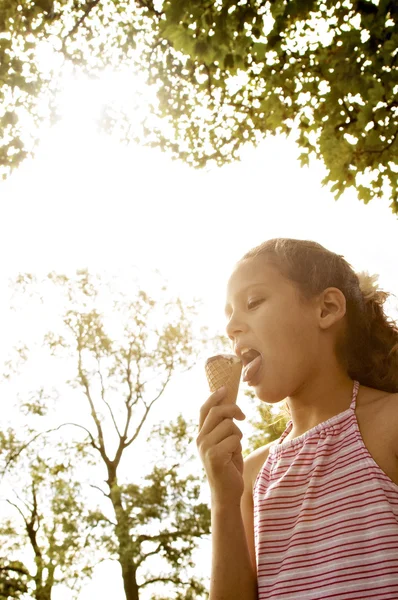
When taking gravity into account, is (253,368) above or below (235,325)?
below

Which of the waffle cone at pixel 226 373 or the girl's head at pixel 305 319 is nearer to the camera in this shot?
the girl's head at pixel 305 319

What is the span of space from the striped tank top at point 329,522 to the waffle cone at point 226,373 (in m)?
0.39

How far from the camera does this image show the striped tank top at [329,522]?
1844 mm

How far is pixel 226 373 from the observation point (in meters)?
2.55

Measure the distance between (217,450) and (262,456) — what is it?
56cm

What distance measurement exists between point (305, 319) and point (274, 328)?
0.21 m

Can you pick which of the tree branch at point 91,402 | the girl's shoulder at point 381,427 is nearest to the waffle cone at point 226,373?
the girl's shoulder at point 381,427

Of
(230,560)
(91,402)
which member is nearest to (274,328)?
(230,560)

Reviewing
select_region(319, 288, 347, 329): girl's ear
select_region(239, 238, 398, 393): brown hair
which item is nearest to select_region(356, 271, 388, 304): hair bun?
select_region(239, 238, 398, 393): brown hair

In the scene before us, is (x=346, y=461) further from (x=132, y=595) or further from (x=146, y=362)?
(x=146, y=362)

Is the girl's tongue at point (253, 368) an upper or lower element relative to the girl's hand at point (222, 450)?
upper

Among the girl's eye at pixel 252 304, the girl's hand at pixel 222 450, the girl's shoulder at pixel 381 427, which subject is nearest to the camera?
the girl's shoulder at pixel 381 427

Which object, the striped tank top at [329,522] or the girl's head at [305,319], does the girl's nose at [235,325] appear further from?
the striped tank top at [329,522]

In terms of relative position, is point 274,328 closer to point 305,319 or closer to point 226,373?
point 305,319
